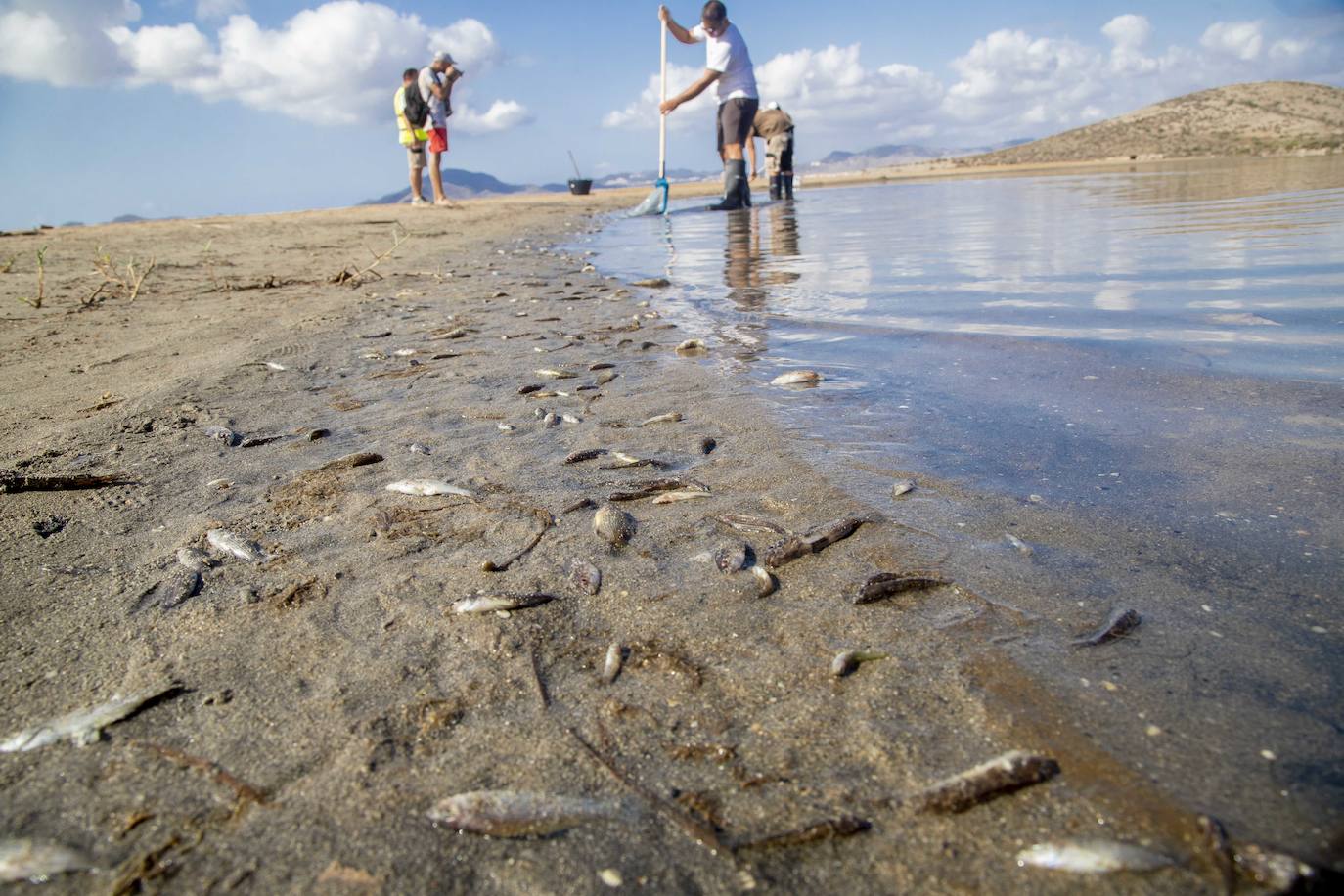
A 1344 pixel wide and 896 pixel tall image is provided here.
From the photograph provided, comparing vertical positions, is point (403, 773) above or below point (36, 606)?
below

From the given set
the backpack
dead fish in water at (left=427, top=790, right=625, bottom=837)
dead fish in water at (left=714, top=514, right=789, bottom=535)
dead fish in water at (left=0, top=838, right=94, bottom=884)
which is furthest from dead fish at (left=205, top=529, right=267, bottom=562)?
the backpack

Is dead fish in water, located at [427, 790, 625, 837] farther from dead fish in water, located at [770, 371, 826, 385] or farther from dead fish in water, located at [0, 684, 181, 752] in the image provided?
dead fish in water, located at [770, 371, 826, 385]

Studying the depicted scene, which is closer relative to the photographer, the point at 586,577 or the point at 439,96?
the point at 586,577

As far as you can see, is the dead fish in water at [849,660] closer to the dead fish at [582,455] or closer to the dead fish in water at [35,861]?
the dead fish in water at [35,861]

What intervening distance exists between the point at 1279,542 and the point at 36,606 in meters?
3.30

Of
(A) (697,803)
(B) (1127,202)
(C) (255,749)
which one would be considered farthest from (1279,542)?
(B) (1127,202)

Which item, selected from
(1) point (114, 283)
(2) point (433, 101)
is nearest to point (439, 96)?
(2) point (433, 101)

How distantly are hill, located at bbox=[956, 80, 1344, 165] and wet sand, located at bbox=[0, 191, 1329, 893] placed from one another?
140 feet

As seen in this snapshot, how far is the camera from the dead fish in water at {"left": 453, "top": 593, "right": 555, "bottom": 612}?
78.3 inches

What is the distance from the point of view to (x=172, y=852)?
128 centimetres

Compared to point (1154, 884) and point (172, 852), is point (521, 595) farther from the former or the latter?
point (1154, 884)

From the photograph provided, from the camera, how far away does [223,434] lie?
3389 millimetres

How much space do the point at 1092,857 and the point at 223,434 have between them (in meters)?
3.46

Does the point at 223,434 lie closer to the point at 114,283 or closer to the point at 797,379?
the point at 797,379
